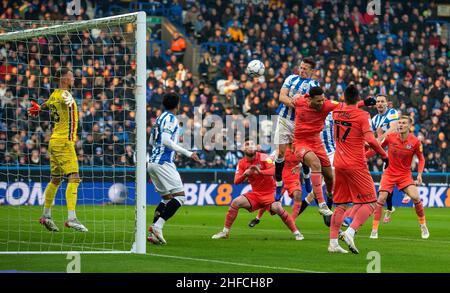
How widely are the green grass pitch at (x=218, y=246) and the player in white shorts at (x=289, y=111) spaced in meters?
1.23

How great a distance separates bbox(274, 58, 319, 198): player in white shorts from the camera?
52.0ft

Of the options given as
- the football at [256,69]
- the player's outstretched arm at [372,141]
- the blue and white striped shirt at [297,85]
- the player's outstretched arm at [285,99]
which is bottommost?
Answer: the player's outstretched arm at [372,141]

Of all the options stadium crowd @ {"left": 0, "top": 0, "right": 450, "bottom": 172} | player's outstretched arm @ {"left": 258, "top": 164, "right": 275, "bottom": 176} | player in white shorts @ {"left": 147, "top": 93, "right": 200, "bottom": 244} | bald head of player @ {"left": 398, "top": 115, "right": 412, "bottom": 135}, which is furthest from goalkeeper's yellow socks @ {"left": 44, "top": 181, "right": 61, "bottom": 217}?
stadium crowd @ {"left": 0, "top": 0, "right": 450, "bottom": 172}

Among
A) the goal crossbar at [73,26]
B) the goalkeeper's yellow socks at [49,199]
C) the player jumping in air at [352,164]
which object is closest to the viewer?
the goal crossbar at [73,26]

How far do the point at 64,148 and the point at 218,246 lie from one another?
3.39 meters

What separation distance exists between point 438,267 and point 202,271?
9.75 feet

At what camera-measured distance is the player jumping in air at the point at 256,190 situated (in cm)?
1522

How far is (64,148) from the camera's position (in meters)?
15.6

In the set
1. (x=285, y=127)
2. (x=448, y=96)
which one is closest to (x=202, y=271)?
(x=285, y=127)

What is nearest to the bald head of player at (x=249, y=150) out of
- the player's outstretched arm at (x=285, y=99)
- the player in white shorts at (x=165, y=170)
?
the player's outstretched arm at (x=285, y=99)

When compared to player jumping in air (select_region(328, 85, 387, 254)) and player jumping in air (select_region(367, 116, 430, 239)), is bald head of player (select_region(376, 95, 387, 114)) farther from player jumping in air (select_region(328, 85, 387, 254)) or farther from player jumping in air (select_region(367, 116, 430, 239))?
player jumping in air (select_region(328, 85, 387, 254))

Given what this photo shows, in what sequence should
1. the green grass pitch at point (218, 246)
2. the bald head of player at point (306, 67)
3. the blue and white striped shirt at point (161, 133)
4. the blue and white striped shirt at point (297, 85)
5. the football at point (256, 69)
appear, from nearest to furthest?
the green grass pitch at point (218, 246) < the blue and white striped shirt at point (161, 133) < the bald head of player at point (306, 67) < the blue and white striped shirt at point (297, 85) < the football at point (256, 69)

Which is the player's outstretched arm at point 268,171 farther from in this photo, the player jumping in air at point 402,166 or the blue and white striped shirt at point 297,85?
the player jumping in air at point 402,166

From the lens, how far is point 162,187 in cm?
1442
